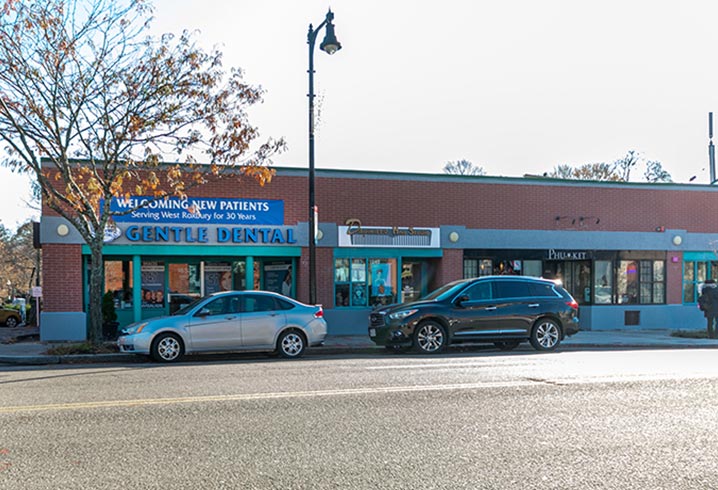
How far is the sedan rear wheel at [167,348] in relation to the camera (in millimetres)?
13185

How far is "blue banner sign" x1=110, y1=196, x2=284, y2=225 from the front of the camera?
17.9 m

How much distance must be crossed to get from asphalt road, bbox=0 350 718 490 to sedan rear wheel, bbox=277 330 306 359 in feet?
8.91

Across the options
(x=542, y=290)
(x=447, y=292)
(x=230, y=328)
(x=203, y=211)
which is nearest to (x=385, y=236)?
(x=447, y=292)

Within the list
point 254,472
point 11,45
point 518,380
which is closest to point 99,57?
point 11,45

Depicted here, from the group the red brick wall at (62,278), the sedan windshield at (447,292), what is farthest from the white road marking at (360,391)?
the red brick wall at (62,278)

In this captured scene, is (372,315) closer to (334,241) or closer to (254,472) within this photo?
(334,241)

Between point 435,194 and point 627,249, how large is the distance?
695cm

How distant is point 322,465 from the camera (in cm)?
554

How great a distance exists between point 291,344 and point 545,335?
588 cm

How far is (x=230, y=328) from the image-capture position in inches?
536

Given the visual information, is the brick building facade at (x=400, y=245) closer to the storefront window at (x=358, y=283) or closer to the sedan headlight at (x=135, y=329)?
the storefront window at (x=358, y=283)

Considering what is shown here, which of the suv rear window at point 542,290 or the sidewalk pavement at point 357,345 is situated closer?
the sidewalk pavement at point 357,345

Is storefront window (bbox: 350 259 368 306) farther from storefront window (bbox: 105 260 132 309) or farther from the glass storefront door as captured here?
the glass storefront door

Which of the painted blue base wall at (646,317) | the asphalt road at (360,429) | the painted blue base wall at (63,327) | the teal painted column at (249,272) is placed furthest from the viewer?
the painted blue base wall at (646,317)
